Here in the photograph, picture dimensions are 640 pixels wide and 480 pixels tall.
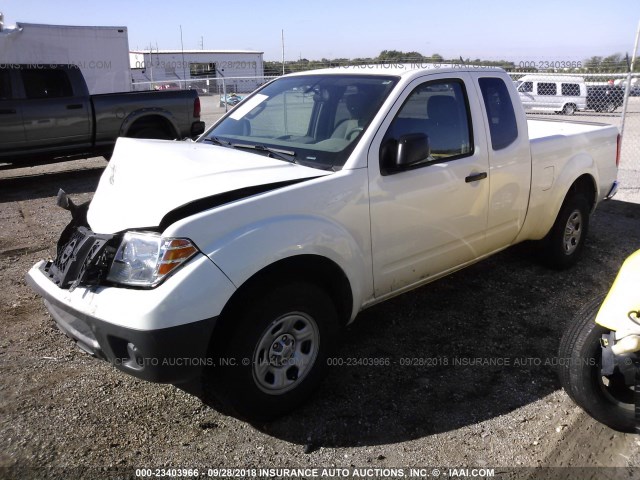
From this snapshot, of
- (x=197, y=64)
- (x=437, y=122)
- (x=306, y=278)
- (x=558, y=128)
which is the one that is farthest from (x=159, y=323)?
(x=197, y=64)

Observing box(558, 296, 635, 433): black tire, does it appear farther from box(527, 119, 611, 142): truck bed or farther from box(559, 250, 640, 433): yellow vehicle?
box(527, 119, 611, 142): truck bed

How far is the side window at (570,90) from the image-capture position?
930 inches

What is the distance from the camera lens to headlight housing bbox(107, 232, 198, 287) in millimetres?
2531

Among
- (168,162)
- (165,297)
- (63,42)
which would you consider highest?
(63,42)

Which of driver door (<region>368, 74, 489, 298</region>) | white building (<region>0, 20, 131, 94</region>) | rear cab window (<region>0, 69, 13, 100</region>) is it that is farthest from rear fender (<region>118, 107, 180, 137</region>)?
driver door (<region>368, 74, 489, 298</region>)

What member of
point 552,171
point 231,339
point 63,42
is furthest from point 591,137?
point 63,42

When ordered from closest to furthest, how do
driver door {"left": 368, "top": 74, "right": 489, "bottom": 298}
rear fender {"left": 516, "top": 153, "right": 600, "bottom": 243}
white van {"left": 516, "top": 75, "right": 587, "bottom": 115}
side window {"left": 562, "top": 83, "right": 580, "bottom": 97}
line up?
1. driver door {"left": 368, "top": 74, "right": 489, "bottom": 298}
2. rear fender {"left": 516, "top": 153, "right": 600, "bottom": 243}
3. white van {"left": 516, "top": 75, "right": 587, "bottom": 115}
4. side window {"left": 562, "top": 83, "right": 580, "bottom": 97}

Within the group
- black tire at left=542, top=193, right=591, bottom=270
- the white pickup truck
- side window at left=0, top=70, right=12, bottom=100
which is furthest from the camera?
side window at left=0, top=70, right=12, bottom=100

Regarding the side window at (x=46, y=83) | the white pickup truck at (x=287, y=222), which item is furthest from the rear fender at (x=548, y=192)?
the side window at (x=46, y=83)

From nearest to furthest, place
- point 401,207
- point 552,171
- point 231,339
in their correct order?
point 231,339 → point 401,207 → point 552,171

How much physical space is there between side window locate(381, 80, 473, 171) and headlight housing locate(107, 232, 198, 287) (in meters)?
1.42

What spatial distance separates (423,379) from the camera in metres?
3.48

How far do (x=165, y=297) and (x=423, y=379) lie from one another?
5.98 feet

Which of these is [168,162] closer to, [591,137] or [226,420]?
[226,420]
